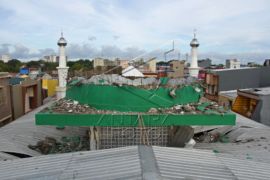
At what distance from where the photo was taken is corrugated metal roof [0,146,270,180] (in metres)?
5.24

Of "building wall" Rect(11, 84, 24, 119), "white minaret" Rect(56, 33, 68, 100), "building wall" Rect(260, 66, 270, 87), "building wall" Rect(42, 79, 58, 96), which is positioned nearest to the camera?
"white minaret" Rect(56, 33, 68, 100)

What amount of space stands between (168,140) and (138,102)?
1576 mm

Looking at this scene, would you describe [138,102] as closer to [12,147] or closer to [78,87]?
[78,87]

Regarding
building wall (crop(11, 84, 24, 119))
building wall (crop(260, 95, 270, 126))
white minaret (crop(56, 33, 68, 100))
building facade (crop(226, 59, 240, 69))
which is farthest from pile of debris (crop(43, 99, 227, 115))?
building facade (crop(226, 59, 240, 69))

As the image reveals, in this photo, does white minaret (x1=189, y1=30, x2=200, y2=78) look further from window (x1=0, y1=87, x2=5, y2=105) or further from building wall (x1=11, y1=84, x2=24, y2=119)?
building wall (x1=11, y1=84, x2=24, y2=119)

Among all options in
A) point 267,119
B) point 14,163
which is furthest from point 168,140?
point 267,119

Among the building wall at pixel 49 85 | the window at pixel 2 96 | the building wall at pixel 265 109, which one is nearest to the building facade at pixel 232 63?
the building wall at pixel 49 85

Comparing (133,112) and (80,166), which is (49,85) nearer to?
(133,112)

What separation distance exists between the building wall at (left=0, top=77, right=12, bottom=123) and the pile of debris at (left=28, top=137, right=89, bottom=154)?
1082 cm

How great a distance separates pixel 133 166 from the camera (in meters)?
5.42

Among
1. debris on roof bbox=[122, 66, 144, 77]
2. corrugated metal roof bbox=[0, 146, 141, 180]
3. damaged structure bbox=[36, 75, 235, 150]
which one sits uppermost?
debris on roof bbox=[122, 66, 144, 77]

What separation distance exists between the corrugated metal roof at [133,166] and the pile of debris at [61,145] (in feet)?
10.3

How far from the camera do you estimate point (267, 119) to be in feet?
71.1

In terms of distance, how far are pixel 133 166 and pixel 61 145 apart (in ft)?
18.5
